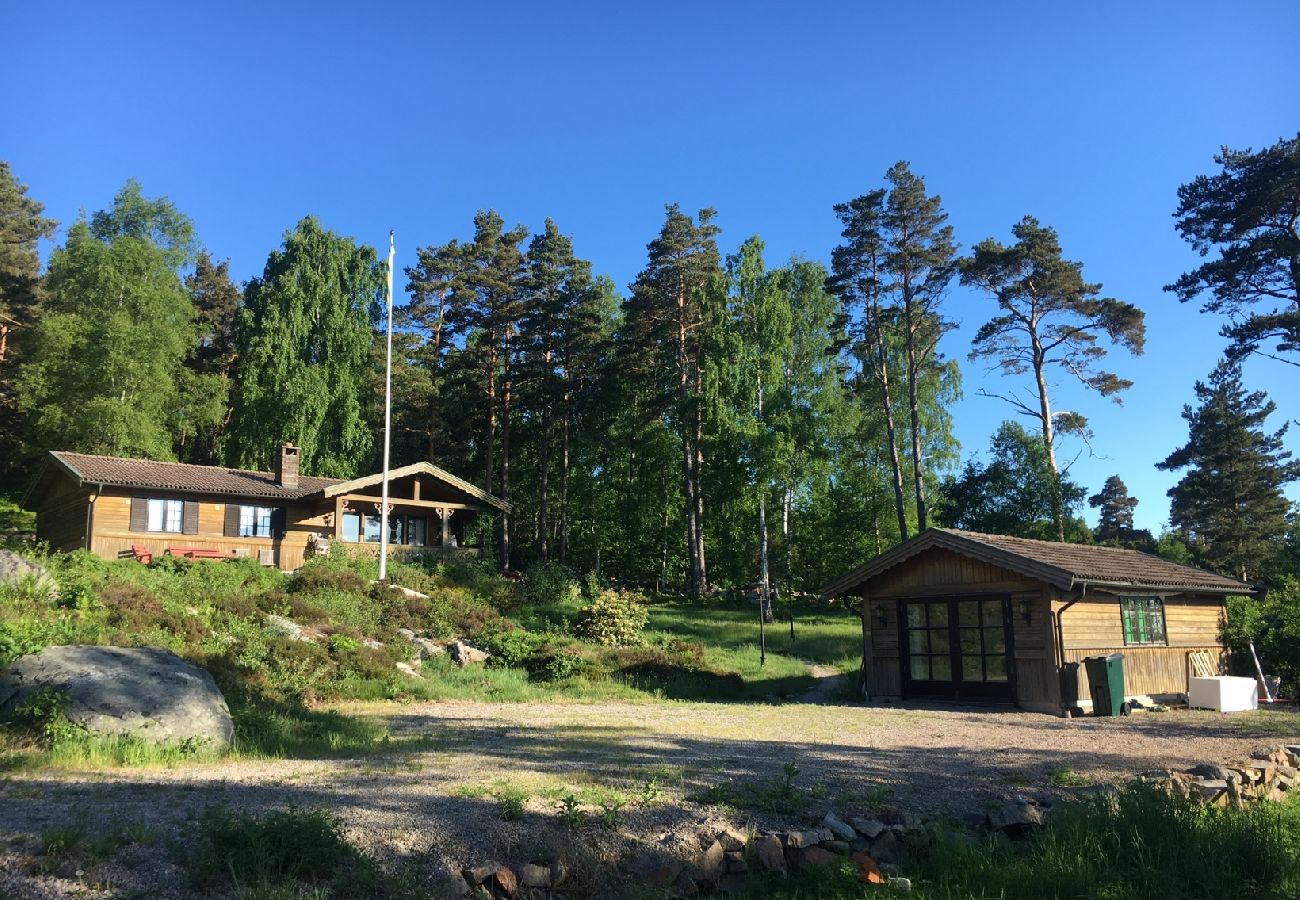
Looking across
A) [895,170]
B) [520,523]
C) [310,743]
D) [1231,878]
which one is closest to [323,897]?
[310,743]

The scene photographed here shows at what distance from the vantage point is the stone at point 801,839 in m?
6.64

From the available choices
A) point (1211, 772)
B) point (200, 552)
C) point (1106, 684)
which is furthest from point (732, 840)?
point (200, 552)

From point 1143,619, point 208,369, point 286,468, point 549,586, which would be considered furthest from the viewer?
point 208,369

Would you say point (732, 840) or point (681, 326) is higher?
point (681, 326)

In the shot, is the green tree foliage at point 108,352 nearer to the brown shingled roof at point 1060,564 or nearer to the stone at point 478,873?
the brown shingled roof at point 1060,564

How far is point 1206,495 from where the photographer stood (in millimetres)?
42156

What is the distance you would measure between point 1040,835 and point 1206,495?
42574 millimetres

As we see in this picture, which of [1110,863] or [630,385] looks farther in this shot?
[630,385]

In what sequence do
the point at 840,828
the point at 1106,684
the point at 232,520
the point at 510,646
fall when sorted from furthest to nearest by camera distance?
the point at 232,520 → the point at 510,646 → the point at 1106,684 → the point at 840,828

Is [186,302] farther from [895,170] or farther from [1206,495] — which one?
[1206,495]

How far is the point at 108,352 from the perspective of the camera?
33719 millimetres

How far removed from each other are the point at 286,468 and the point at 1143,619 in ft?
92.0

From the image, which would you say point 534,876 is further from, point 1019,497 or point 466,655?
point 1019,497

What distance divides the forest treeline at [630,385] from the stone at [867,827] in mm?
24543
